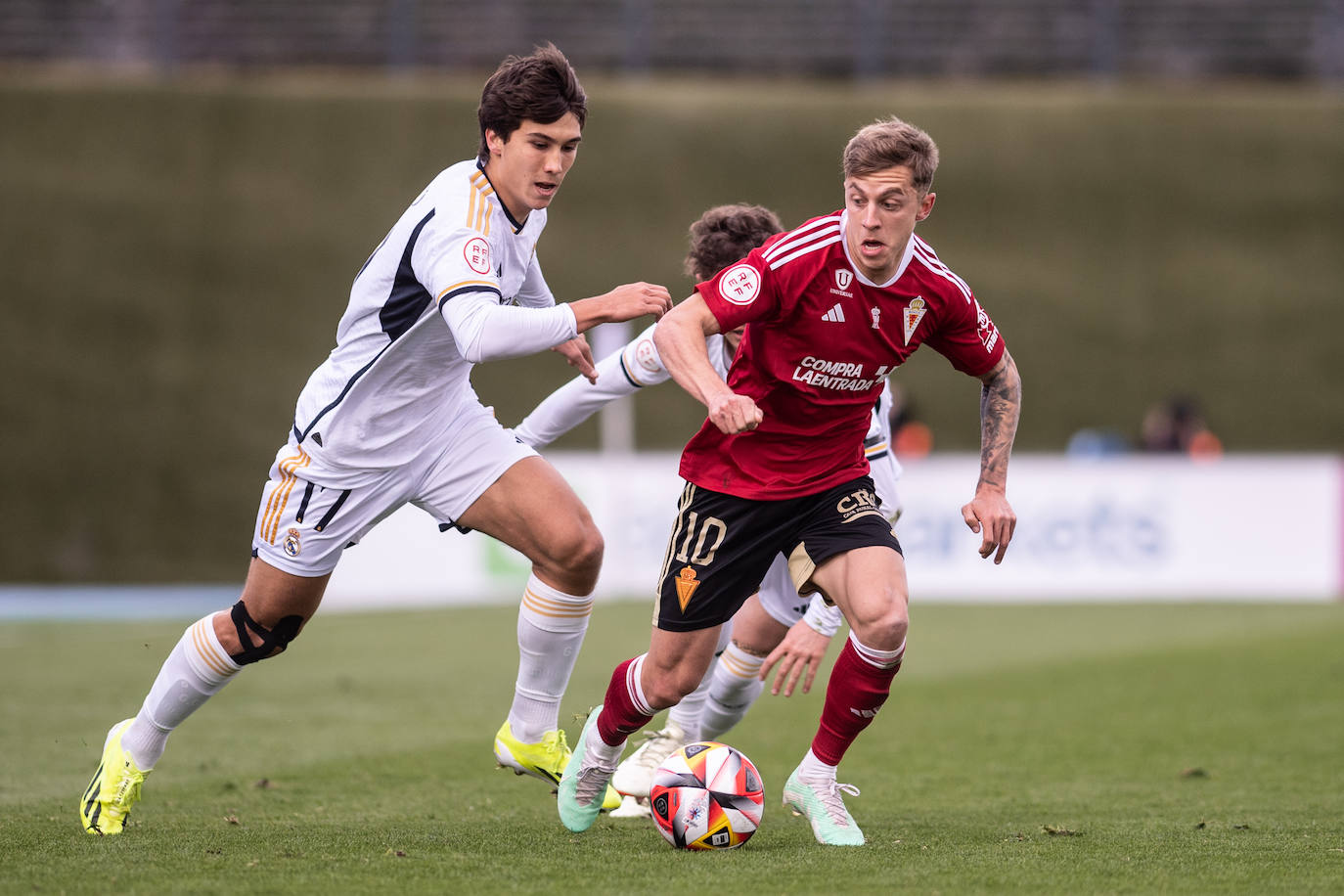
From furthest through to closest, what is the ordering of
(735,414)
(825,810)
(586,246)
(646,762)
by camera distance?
(586,246) < (646,762) < (825,810) < (735,414)

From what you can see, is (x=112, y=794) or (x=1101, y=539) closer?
(x=112, y=794)

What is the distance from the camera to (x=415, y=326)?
507 centimetres

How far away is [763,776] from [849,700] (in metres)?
1.83

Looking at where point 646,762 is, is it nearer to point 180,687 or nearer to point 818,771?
point 818,771

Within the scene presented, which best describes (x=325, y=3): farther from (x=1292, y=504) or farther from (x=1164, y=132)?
(x=1292, y=504)

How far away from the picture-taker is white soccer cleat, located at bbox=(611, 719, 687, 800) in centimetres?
585

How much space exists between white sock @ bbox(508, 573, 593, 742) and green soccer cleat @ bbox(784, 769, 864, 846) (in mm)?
970

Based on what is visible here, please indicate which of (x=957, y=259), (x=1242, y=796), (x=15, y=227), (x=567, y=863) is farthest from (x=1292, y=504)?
(x=15, y=227)

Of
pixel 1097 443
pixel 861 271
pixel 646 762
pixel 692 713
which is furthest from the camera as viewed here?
pixel 1097 443

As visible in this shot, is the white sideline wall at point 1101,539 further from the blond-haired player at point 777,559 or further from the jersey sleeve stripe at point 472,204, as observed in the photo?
the jersey sleeve stripe at point 472,204

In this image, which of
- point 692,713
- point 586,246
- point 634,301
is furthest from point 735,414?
point 586,246

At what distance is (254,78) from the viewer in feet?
73.7

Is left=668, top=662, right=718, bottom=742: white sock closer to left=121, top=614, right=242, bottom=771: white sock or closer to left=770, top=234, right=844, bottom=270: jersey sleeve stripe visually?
left=121, top=614, right=242, bottom=771: white sock

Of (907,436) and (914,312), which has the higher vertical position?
(914,312)
